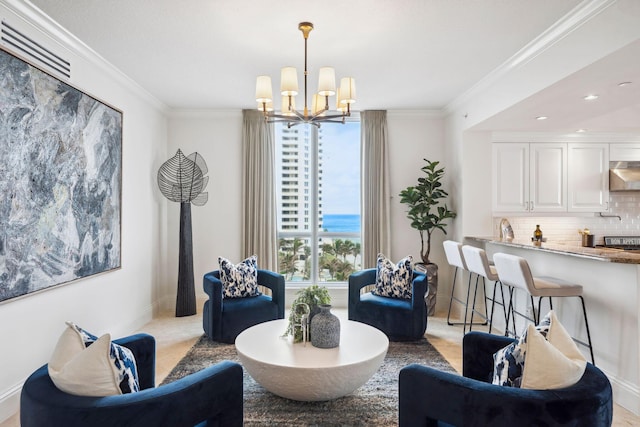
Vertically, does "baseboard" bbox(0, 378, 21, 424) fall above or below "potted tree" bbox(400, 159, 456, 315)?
below

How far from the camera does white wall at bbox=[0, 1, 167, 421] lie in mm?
2803

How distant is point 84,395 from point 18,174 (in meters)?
1.89

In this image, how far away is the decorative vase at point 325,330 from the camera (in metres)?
2.84

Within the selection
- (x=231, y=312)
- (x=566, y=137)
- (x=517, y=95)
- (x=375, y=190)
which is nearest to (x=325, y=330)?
(x=231, y=312)

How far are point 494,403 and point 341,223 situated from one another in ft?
14.4

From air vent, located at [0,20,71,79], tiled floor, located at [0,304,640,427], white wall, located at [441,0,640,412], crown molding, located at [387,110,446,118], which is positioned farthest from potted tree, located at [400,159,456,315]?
air vent, located at [0,20,71,79]

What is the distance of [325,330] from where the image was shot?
284 centimetres

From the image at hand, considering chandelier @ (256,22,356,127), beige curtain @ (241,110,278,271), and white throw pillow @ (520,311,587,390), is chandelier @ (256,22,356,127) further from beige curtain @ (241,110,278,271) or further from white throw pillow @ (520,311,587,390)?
beige curtain @ (241,110,278,271)

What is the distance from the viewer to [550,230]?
5.73m

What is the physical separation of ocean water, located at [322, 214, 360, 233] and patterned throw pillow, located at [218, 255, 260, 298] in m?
1.75

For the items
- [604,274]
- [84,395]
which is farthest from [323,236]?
Answer: [84,395]

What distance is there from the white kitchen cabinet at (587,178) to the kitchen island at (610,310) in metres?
2.18

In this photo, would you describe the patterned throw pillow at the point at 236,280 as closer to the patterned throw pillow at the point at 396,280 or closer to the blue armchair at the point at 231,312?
the blue armchair at the point at 231,312

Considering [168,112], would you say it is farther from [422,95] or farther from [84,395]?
[84,395]
